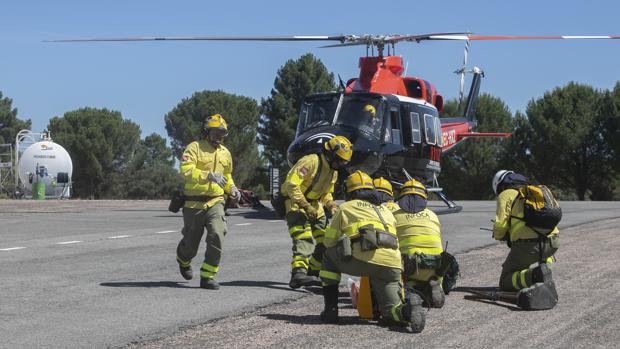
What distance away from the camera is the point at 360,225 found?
7820mm

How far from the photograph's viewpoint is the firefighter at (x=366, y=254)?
7734 mm

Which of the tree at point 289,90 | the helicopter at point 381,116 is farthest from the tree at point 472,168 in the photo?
the helicopter at point 381,116

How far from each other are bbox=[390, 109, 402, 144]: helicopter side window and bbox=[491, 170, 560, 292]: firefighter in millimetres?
10602

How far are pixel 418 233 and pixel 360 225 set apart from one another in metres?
1.18

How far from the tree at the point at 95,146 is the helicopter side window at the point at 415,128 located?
5384 centimetres

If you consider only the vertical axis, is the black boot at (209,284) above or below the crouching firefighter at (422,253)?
below

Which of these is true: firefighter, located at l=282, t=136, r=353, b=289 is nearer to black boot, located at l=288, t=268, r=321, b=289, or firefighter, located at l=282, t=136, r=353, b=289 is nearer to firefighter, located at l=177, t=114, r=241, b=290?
black boot, located at l=288, t=268, r=321, b=289

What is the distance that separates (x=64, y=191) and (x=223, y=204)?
45218 millimetres

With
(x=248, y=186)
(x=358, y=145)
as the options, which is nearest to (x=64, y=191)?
(x=248, y=186)

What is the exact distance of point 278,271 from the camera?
12.0 metres

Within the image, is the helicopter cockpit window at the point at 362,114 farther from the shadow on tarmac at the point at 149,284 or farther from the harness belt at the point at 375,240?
the harness belt at the point at 375,240

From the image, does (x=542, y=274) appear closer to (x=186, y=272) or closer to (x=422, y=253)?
(x=422, y=253)

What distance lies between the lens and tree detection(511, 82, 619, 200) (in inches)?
2413

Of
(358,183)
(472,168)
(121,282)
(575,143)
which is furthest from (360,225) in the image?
(472,168)
